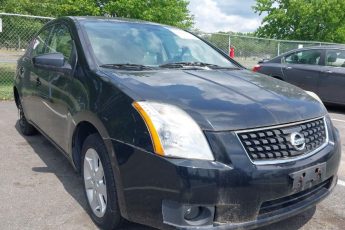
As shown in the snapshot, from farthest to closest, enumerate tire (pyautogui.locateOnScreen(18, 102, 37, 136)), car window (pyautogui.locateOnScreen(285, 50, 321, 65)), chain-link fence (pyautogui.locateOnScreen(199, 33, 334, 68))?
1. chain-link fence (pyautogui.locateOnScreen(199, 33, 334, 68))
2. car window (pyautogui.locateOnScreen(285, 50, 321, 65))
3. tire (pyautogui.locateOnScreen(18, 102, 37, 136))

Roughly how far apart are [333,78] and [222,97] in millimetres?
6600

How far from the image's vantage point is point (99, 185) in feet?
9.78

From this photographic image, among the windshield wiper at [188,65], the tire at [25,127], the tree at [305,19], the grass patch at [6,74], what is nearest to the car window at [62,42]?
the windshield wiper at [188,65]

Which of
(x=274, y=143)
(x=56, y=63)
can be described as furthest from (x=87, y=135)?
(x=274, y=143)

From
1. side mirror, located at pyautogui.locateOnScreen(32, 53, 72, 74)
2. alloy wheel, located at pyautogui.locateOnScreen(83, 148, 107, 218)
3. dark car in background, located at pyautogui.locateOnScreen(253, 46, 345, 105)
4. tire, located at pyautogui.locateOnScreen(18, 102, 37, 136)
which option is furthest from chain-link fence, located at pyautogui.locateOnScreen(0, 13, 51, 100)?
alloy wheel, located at pyautogui.locateOnScreen(83, 148, 107, 218)

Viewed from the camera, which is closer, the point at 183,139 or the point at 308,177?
the point at 183,139

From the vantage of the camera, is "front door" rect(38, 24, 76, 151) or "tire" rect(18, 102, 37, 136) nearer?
"front door" rect(38, 24, 76, 151)

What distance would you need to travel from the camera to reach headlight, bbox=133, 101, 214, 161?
2.39 metres

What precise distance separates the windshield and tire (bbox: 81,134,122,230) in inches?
30.4

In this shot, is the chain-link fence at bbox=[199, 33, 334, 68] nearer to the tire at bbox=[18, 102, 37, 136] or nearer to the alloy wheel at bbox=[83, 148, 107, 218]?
the tire at bbox=[18, 102, 37, 136]

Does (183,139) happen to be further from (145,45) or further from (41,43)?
(41,43)

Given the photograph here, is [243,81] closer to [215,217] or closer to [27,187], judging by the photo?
[215,217]

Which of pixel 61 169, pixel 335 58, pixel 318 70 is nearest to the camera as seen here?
pixel 61 169

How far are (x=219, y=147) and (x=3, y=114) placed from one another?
5973mm
